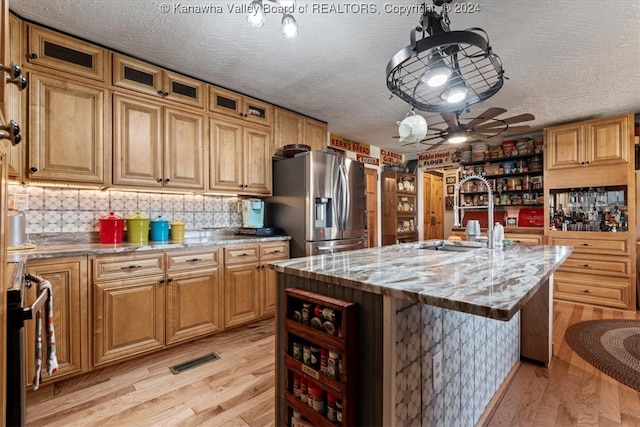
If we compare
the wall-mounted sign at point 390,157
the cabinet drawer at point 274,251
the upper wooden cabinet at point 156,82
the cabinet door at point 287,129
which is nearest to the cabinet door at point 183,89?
the upper wooden cabinet at point 156,82

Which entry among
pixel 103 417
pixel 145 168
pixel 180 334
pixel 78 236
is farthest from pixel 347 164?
pixel 103 417

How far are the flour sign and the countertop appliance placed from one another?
3574 millimetres

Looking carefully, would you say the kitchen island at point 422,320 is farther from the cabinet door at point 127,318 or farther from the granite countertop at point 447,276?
the cabinet door at point 127,318

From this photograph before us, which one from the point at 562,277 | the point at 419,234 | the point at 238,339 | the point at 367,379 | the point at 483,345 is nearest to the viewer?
the point at 367,379

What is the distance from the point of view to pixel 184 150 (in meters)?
2.71

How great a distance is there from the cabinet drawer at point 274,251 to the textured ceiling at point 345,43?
155 centimetres

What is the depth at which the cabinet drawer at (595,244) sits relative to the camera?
3498mm

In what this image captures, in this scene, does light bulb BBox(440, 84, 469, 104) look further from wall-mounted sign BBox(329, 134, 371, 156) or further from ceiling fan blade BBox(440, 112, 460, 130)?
wall-mounted sign BBox(329, 134, 371, 156)

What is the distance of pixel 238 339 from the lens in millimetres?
2641

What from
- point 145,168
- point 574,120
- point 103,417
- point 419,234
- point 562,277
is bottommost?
point 103,417

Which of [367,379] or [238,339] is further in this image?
[238,339]

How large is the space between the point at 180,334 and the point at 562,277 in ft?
14.3

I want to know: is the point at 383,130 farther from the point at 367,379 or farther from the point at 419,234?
the point at 367,379

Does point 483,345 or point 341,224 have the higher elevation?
A: point 341,224
